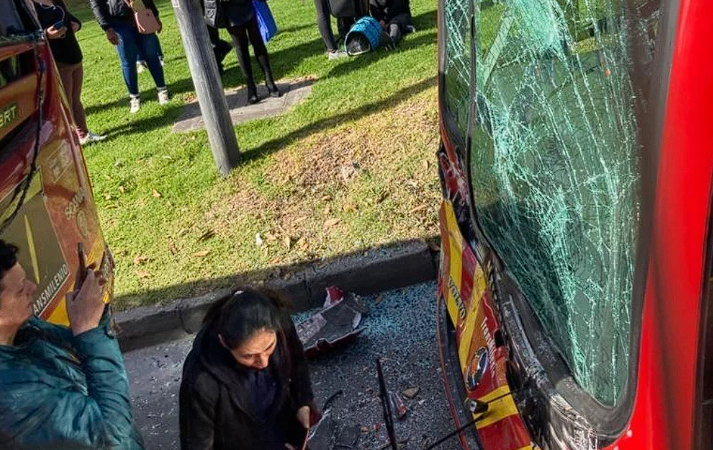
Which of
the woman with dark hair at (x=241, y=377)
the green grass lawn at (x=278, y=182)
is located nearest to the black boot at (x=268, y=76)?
the green grass lawn at (x=278, y=182)

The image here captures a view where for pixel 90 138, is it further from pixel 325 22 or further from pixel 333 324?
pixel 333 324

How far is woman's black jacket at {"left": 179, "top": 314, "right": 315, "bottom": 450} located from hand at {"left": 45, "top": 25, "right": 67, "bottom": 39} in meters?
3.90

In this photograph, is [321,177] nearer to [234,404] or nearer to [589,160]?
[234,404]

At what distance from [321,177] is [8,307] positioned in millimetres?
3530

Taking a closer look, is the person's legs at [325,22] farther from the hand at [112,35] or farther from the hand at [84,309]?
the hand at [84,309]

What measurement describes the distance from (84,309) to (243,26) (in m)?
5.09

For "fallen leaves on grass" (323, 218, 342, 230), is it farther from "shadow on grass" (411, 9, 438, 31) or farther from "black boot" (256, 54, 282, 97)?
"shadow on grass" (411, 9, 438, 31)

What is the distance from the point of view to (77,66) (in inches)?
248

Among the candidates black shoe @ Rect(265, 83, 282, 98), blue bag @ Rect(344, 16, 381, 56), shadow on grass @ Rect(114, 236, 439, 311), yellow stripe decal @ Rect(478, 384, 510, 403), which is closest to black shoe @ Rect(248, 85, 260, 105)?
black shoe @ Rect(265, 83, 282, 98)

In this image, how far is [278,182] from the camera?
5250 mm

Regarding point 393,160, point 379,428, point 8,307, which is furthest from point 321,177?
point 8,307

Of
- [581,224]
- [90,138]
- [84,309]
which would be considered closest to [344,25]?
[90,138]

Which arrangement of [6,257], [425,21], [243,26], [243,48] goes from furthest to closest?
[425,21] → [243,48] → [243,26] → [6,257]

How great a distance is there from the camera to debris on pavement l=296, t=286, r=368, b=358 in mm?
3707
